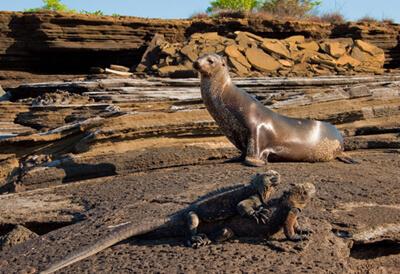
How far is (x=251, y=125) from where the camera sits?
8.64 m

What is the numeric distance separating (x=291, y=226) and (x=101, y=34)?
15763mm

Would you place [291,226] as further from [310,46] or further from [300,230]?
[310,46]

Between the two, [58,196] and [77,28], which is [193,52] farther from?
[58,196]

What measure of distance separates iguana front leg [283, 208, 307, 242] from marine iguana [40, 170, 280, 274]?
0.56 feet

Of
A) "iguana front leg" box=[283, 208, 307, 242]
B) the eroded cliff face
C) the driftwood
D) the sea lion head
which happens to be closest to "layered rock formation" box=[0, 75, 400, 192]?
the sea lion head

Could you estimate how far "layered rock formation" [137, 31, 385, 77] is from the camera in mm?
17203

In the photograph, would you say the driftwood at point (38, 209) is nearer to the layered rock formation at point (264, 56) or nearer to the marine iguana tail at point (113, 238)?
the marine iguana tail at point (113, 238)

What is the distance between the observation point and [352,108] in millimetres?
11297

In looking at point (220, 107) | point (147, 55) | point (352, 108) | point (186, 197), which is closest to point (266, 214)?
point (186, 197)

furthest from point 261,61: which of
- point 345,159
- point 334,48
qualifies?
point 345,159

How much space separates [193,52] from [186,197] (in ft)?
38.2

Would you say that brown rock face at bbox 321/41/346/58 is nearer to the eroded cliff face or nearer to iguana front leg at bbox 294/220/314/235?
the eroded cliff face

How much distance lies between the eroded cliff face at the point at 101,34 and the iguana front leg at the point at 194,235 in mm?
14697

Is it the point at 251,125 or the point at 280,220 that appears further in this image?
the point at 251,125
